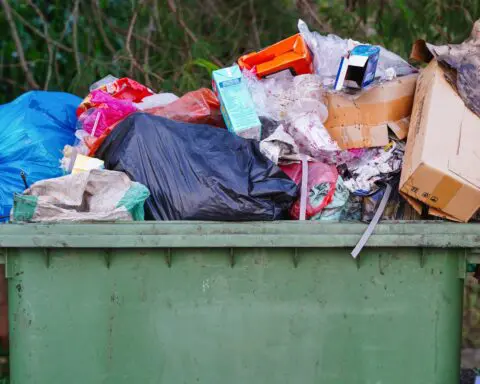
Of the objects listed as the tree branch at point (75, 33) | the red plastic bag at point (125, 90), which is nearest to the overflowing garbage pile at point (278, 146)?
the red plastic bag at point (125, 90)

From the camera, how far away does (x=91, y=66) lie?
16.8ft

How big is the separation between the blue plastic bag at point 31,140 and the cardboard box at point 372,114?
3.93 feet

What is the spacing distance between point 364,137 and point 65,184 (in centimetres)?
123

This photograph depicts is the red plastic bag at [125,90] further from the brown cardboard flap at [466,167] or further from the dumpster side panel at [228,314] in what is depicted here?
the brown cardboard flap at [466,167]

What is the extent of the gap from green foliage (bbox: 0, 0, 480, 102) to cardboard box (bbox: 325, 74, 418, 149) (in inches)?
78.8

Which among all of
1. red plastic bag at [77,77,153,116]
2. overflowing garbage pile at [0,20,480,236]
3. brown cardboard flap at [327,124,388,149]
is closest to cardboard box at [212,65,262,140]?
overflowing garbage pile at [0,20,480,236]

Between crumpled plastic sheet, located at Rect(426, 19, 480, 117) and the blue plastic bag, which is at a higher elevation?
crumpled plastic sheet, located at Rect(426, 19, 480, 117)

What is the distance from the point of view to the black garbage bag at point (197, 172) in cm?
285

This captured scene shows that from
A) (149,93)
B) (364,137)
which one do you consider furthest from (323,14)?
(364,137)

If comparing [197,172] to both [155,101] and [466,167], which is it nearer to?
[155,101]

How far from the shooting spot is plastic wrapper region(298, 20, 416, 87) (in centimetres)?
338

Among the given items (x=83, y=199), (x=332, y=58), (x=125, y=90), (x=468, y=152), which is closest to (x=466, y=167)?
(x=468, y=152)

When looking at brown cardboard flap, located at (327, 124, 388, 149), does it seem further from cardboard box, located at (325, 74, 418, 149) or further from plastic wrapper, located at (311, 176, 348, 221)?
plastic wrapper, located at (311, 176, 348, 221)

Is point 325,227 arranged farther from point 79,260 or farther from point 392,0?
point 392,0
